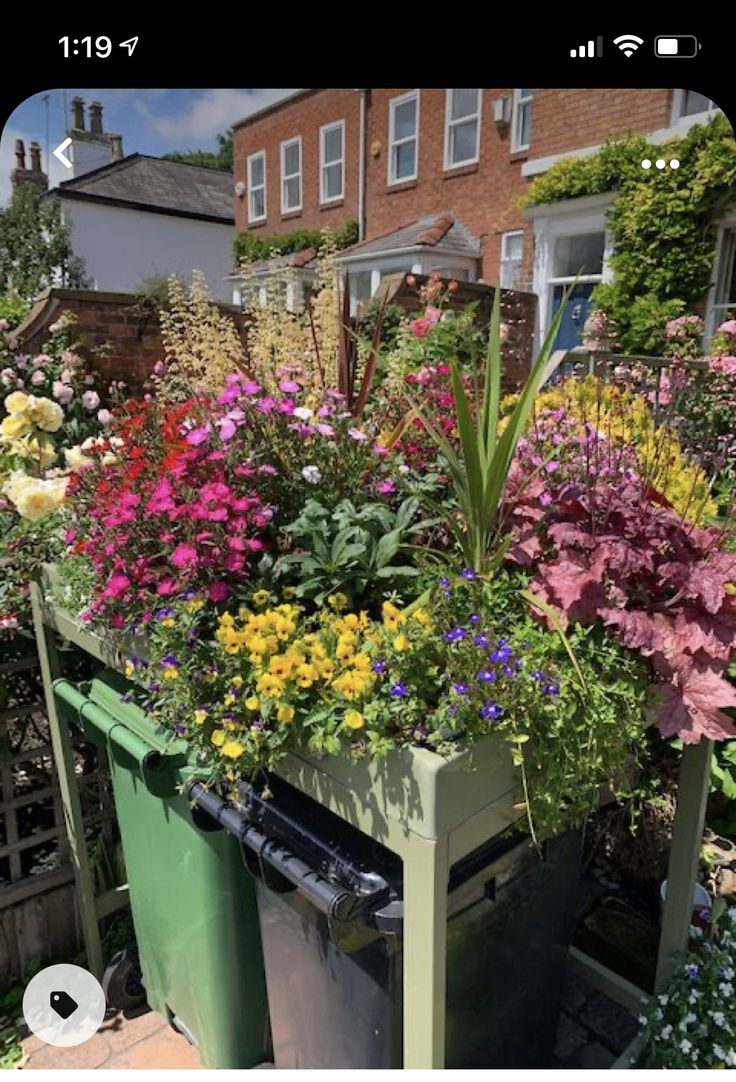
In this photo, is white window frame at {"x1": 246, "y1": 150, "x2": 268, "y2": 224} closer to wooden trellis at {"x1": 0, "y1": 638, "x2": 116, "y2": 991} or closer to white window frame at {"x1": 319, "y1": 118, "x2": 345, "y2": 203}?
white window frame at {"x1": 319, "y1": 118, "x2": 345, "y2": 203}

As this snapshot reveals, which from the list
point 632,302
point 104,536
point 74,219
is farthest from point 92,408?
point 74,219

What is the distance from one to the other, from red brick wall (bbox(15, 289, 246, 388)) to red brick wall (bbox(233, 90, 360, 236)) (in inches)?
408

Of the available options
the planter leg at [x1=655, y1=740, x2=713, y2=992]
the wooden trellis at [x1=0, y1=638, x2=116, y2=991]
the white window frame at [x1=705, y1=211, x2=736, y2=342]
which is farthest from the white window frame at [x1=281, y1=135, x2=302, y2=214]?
the planter leg at [x1=655, y1=740, x2=713, y2=992]

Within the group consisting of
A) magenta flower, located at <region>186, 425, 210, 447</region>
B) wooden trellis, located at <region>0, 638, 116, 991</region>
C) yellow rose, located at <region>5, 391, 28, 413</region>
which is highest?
yellow rose, located at <region>5, 391, 28, 413</region>

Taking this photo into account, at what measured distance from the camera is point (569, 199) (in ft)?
28.8

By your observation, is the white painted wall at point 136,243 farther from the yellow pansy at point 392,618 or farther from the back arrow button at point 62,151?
the yellow pansy at point 392,618

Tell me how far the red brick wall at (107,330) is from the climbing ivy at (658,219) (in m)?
4.61

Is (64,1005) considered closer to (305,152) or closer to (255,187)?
(305,152)

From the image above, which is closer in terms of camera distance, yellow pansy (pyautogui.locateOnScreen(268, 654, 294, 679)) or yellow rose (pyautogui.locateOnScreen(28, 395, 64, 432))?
yellow pansy (pyautogui.locateOnScreen(268, 654, 294, 679))

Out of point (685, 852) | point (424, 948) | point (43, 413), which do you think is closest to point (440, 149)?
point (43, 413)

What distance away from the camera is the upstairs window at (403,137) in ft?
41.3

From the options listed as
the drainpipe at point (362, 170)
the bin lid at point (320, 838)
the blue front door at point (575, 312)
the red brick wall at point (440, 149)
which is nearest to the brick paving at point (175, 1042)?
the bin lid at point (320, 838)

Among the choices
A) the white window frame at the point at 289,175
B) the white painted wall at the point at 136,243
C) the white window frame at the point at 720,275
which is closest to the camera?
the white window frame at the point at 720,275
